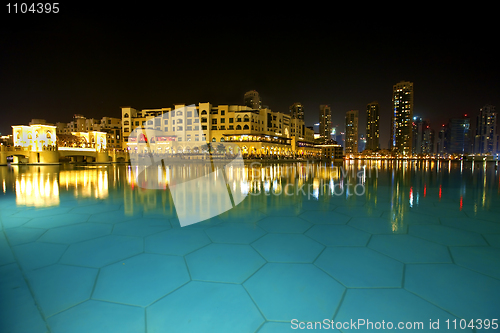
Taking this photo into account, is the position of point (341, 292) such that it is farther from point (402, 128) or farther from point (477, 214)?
point (402, 128)

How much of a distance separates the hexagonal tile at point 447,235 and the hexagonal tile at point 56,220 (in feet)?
17.8

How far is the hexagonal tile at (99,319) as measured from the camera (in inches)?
58.7

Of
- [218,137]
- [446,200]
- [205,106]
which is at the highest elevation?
[205,106]

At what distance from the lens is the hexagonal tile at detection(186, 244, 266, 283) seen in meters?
2.11

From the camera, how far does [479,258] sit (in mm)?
2430

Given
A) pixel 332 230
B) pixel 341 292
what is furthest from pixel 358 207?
pixel 341 292

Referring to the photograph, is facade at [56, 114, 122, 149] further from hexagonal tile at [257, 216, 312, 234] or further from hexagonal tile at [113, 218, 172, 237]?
hexagonal tile at [257, 216, 312, 234]

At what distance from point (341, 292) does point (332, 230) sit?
1.62 m

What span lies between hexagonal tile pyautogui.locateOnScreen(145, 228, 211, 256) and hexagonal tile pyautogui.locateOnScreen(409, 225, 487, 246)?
2986mm

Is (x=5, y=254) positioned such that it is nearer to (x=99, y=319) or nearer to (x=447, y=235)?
(x=99, y=319)

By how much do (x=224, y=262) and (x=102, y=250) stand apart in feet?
5.03

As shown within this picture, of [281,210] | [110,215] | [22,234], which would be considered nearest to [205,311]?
[281,210]

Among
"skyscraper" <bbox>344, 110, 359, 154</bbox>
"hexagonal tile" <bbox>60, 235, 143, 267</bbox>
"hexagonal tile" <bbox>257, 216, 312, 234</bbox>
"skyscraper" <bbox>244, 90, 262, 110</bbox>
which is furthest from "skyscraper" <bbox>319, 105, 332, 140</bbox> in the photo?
"hexagonal tile" <bbox>60, 235, 143, 267</bbox>

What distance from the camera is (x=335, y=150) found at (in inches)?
2697
